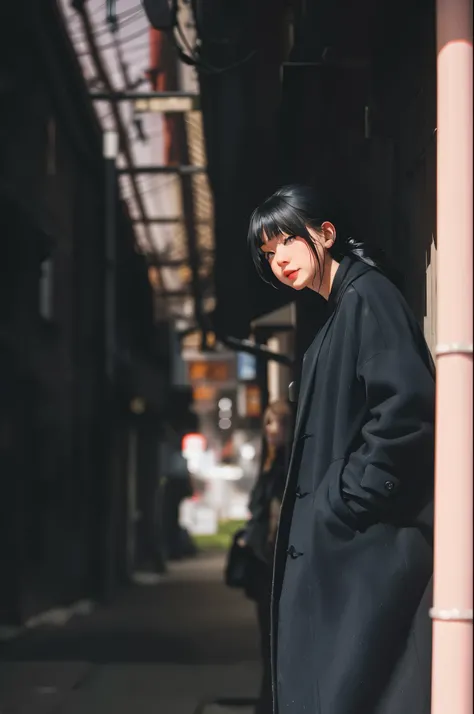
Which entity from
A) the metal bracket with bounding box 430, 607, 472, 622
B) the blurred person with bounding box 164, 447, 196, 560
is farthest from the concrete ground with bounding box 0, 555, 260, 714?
the blurred person with bounding box 164, 447, 196, 560

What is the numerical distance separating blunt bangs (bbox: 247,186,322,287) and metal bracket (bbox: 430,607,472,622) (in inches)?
45.7

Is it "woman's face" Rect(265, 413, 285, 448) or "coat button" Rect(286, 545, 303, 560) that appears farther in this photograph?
"woman's face" Rect(265, 413, 285, 448)

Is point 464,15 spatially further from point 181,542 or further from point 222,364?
point 222,364

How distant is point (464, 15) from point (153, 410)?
77.2ft

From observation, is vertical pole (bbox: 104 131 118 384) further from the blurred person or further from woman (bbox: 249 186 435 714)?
woman (bbox: 249 186 435 714)

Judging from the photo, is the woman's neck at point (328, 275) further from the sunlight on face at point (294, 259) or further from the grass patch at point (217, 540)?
the grass patch at point (217, 540)

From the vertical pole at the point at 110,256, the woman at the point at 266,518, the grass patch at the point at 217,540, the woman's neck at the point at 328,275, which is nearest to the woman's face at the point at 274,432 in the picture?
the woman at the point at 266,518

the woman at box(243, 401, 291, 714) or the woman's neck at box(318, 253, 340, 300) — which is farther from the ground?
the woman's neck at box(318, 253, 340, 300)

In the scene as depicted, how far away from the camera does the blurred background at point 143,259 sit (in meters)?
6.02

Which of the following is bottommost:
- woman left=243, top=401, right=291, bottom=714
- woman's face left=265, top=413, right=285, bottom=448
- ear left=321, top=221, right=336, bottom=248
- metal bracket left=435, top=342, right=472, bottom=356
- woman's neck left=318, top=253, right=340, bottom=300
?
woman left=243, top=401, right=291, bottom=714

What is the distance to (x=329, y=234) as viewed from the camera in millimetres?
3982

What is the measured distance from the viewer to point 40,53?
17984 millimetres

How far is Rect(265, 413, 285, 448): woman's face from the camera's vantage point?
8289 millimetres

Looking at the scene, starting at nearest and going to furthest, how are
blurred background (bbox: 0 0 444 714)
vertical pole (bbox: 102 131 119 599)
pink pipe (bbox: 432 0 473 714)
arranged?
pink pipe (bbox: 432 0 473 714)
blurred background (bbox: 0 0 444 714)
vertical pole (bbox: 102 131 119 599)
